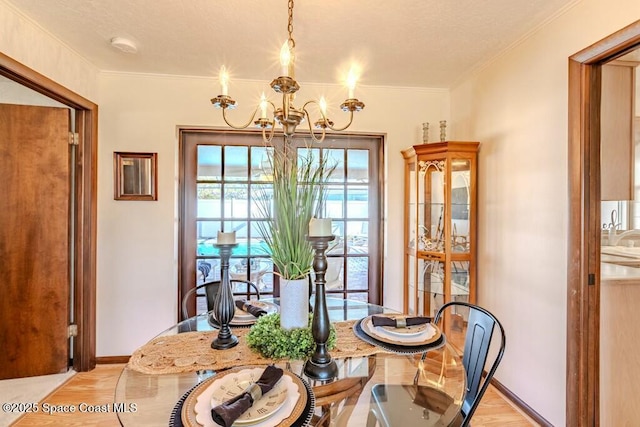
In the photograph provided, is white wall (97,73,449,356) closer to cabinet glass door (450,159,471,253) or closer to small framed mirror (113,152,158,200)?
small framed mirror (113,152,158,200)

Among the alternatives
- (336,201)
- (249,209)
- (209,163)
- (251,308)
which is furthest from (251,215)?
(251,308)

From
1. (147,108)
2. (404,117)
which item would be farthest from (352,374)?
(147,108)

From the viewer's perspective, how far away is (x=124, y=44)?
2053 mm

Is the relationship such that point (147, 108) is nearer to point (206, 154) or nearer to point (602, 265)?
point (206, 154)

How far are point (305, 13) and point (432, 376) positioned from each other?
1958 mm

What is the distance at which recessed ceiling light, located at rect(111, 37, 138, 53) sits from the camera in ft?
6.64

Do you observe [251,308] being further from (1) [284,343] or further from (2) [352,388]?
(2) [352,388]

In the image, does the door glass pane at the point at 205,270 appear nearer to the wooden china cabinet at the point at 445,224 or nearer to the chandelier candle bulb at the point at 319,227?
the wooden china cabinet at the point at 445,224

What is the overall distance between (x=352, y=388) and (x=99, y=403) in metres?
1.92

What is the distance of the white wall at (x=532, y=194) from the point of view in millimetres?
1710

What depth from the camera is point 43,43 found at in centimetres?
198

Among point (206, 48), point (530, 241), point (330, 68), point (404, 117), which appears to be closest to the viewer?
point (530, 241)

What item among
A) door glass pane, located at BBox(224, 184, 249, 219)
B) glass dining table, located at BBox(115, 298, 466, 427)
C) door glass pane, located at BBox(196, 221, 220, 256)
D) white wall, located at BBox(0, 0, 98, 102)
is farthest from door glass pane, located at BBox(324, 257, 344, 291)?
white wall, located at BBox(0, 0, 98, 102)

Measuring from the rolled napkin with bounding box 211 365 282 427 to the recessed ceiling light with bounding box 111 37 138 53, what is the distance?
222cm
